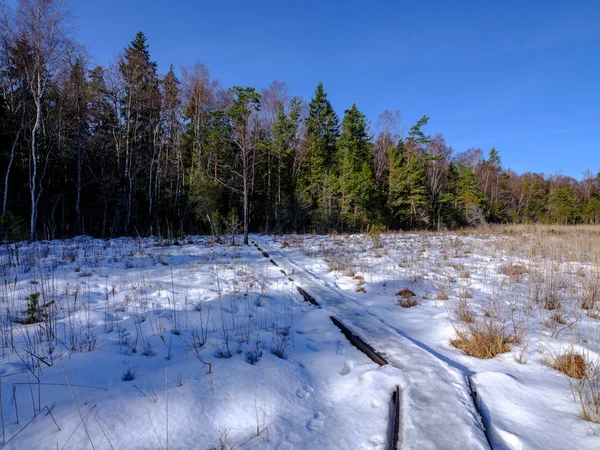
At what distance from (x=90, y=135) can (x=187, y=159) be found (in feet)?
23.8

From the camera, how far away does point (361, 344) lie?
3.04 m

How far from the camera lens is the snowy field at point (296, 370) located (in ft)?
5.64

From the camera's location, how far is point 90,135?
1831 cm

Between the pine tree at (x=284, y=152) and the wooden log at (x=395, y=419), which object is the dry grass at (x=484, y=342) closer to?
the wooden log at (x=395, y=419)

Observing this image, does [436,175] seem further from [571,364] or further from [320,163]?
[571,364]

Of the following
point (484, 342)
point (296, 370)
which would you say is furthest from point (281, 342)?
point (484, 342)

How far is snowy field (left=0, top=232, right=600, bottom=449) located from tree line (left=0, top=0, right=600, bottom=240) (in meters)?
7.42

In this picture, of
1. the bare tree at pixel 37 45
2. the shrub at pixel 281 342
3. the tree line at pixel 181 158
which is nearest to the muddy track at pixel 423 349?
the shrub at pixel 281 342

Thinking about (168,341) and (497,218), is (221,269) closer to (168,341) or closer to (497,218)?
(168,341)

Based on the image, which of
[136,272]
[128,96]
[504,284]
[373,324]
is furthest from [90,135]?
[504,284]

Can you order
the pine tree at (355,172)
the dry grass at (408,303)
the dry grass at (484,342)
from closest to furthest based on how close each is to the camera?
1. the dry grass at (484,342)
2. the dry grass at (408,303)
3. the pine tree at (355,172)

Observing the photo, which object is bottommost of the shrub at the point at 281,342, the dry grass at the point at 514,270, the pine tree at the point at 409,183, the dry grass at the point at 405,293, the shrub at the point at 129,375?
the shrub at the point at 281,342

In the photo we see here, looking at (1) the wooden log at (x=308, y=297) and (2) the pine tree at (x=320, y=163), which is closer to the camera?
(1) the wooden log at (x=308, y=297)

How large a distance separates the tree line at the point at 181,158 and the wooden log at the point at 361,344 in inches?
342
